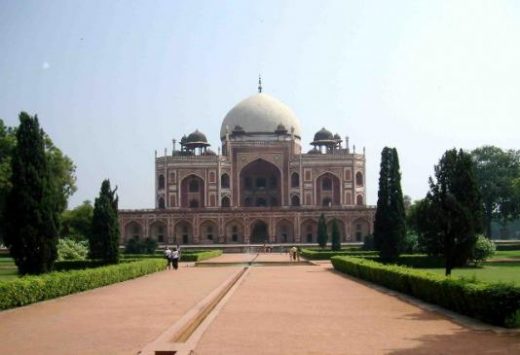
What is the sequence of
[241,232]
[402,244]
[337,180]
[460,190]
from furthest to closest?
[337,180], [241,232], [402,244], [460,190]

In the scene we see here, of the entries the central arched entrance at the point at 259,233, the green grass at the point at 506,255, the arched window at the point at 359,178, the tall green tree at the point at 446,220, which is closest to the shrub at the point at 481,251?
the green grass at the point at 506,255

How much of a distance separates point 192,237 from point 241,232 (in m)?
3.46

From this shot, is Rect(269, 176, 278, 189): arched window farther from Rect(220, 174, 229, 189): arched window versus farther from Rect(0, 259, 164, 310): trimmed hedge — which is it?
Rect(0, 259, 164, 310): trimmed hedge

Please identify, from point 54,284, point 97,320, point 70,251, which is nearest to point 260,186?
point 70,251

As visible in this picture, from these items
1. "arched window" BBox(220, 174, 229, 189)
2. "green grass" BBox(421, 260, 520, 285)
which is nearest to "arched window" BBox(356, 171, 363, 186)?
"arched window" BBox(220, 174, 229, 189)

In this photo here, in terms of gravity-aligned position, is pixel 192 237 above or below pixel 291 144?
below

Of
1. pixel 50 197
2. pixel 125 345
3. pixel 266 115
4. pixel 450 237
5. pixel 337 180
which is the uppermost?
pixel 266 115

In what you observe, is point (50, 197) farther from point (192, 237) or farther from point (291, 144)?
point (291, 144)

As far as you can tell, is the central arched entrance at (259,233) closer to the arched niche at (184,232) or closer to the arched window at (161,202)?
the arched niche at (184,232)

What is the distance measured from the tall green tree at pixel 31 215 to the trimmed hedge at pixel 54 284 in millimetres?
1066

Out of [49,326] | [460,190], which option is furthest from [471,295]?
[460,190]

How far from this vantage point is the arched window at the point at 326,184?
55.2m

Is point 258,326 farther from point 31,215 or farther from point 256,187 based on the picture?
point 256,187

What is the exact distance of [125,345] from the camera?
7.30 meters
